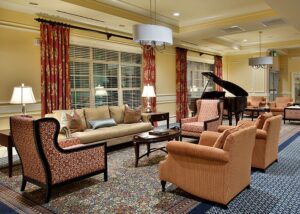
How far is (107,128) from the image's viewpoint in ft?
17.4

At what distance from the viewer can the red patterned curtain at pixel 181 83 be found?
9.33 meters

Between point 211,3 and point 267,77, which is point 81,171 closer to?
point 211,3

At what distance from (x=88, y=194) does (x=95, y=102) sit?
387 cm

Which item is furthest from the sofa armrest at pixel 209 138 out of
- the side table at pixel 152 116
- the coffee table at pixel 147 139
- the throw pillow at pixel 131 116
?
the side table at pixel 152 116

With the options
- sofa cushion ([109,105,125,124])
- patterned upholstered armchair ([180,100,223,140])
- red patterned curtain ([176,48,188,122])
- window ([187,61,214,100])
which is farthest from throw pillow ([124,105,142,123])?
window ([187,61,214,100])

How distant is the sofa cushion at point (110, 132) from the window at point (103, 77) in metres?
1.58

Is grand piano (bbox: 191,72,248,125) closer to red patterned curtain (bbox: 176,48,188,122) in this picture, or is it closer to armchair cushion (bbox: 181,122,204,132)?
red patterned curtain (bbox: 176,48,188,122)

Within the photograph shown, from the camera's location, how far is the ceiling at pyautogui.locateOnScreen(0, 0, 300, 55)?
16.8ft

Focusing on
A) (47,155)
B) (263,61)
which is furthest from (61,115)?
(263,61)

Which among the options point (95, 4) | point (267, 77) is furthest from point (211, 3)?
point (267, 77)

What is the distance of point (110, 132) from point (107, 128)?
23cm

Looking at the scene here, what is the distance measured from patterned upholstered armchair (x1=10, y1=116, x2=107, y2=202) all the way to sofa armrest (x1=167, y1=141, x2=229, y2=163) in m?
1.14

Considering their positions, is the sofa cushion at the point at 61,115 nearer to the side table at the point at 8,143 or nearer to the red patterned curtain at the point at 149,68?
the side table at the point at 8,143

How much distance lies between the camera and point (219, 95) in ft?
28.8
